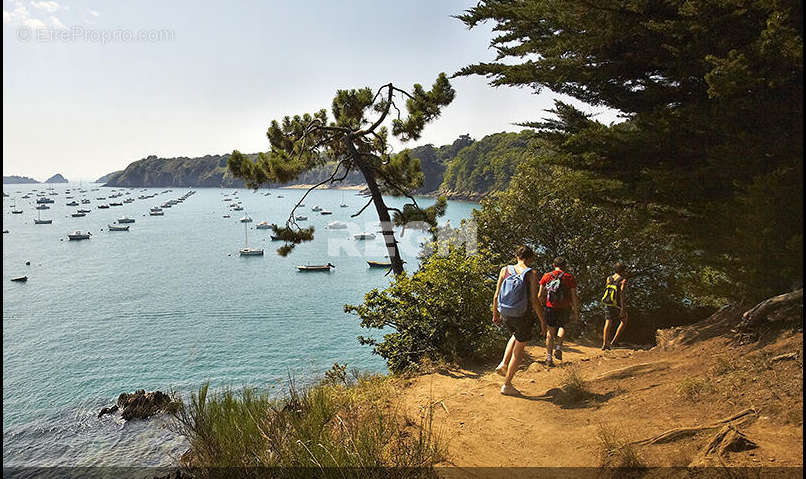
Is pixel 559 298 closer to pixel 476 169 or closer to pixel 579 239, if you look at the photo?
pixel 579 239

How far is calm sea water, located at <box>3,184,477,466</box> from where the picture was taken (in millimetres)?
20156

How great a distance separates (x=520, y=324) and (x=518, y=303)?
282 mm

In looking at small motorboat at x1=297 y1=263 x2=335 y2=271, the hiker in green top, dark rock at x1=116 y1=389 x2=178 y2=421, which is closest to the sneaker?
the hiker in green top

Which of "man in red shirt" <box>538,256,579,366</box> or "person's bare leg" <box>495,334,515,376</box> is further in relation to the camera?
"man in red shirt" <box>538,256,579,366</box>

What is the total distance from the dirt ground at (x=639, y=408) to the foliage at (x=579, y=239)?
6.26 m

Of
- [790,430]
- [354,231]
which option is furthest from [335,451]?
[354,231]

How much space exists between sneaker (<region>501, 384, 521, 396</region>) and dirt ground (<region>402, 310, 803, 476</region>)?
86 millimetres

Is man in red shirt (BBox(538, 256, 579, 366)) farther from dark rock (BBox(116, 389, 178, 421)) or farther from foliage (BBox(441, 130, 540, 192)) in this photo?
foliage (BBox(441, 130, 540, 192))

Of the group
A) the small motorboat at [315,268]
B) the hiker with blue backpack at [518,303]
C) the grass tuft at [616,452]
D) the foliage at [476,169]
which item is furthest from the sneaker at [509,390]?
the foliage at [476,169]

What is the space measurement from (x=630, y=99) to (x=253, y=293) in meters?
43.7

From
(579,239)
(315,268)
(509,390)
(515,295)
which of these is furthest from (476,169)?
(509,390)

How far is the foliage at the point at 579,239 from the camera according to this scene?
44.4 ft

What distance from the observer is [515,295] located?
6.18 meters

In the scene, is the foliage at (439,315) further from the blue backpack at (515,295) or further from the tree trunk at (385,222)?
the tree trunk at (385,222)
